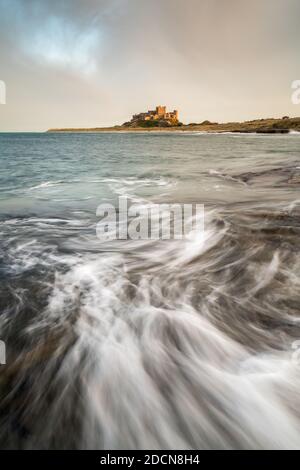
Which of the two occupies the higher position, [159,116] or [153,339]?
[159,116]

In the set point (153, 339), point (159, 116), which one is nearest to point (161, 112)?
point (159, 116)

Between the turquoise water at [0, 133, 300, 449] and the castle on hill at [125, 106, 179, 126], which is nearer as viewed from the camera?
the turquoise water at [0, 133, 300, 449]

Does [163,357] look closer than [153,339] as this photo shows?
Yes

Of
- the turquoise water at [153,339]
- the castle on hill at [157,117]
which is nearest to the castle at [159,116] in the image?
the castle on hill at [157,117]

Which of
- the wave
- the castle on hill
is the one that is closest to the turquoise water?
the wave

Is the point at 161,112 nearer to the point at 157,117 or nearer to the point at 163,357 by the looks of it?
the point at 157,117

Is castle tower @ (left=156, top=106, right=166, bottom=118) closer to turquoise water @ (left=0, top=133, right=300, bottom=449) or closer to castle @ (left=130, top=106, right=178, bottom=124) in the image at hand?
castle @ (left=130, top=106, right=178, bottom=124)

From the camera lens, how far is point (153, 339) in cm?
264

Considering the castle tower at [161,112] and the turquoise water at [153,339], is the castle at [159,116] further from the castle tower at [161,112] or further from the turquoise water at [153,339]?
the turquoise water at [153,339]

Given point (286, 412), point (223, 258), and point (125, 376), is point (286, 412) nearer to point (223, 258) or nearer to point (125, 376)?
point (125, 376)

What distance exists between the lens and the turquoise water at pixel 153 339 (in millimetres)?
1849

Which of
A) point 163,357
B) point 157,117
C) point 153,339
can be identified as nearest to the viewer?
point 163,357

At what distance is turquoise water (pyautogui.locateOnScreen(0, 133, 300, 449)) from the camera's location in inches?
72.8
